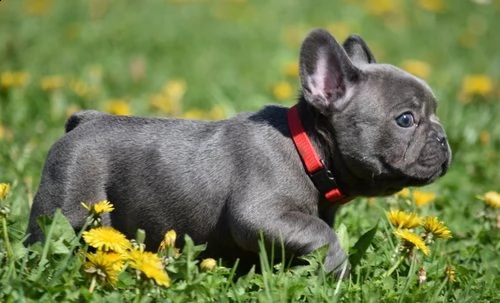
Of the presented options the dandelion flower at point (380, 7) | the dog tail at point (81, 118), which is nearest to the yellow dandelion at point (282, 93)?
the dog tail at point (81, 118)

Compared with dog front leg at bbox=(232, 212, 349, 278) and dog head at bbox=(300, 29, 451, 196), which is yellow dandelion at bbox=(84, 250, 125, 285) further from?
dog head at bbox=(300, 29, 451, 196)

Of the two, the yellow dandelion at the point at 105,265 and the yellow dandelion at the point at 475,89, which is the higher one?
the yellow dandelion at the point at 105,265

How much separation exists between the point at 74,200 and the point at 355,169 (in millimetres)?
1280

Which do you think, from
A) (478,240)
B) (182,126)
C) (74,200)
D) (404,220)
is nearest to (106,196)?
(74,200)

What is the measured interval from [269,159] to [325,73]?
502 mm

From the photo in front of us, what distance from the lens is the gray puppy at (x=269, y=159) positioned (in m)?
4.19

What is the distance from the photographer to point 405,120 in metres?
4.30

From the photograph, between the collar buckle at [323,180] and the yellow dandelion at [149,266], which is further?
the collar buckle at [323,180]

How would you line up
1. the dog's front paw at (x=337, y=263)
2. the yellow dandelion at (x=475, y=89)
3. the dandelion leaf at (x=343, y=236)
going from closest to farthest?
the dog's front paw at (x=337, y=263) → the dandelion leaf at (x=343, y=236) → the yellow dandelion at (x=475, y=89)

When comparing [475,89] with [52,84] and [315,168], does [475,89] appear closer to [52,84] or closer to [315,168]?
[52,84]

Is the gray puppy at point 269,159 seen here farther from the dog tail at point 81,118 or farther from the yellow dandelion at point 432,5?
the yellow dandelion at point 432,5

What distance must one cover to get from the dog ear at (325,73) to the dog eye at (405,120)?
26 centimetres

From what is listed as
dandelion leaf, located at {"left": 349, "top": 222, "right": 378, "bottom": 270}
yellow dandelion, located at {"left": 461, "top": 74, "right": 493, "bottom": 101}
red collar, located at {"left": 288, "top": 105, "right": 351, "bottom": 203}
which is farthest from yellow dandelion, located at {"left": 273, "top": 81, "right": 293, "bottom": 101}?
dandelion leaf, located at {"left": 349, "top": 222, "right": 378, "bottom": 270}

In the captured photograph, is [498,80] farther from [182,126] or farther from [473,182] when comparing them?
[182,126]
